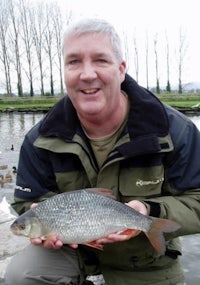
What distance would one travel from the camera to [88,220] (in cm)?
297

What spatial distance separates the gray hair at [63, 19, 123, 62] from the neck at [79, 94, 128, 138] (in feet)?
1.17

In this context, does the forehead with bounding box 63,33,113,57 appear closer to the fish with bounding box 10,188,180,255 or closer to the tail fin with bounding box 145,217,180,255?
the fish with bounding box 10,188,180,255

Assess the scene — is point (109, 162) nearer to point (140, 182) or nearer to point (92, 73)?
point (140, 182)

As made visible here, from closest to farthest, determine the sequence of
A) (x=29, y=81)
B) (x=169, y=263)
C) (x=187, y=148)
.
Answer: (x=187, y=148), (x=169, y=263), (x=29, y=81)

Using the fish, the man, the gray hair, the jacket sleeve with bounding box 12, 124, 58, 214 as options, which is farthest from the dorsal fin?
the gray hair

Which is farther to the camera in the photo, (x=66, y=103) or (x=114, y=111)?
(x=66, y=103)

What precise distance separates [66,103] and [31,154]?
1.47 feet

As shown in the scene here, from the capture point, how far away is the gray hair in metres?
3.17

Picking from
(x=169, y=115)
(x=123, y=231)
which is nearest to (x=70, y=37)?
(x=169, y=115)

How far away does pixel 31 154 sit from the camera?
3531mm

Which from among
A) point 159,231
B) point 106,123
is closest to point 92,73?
point 106,123

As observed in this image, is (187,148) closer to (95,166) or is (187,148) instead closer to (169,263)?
(95,166)

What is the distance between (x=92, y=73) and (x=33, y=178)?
900mm

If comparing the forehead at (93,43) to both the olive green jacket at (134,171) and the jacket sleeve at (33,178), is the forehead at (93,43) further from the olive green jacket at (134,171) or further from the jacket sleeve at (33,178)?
the jacket sleeve at (33,178)
